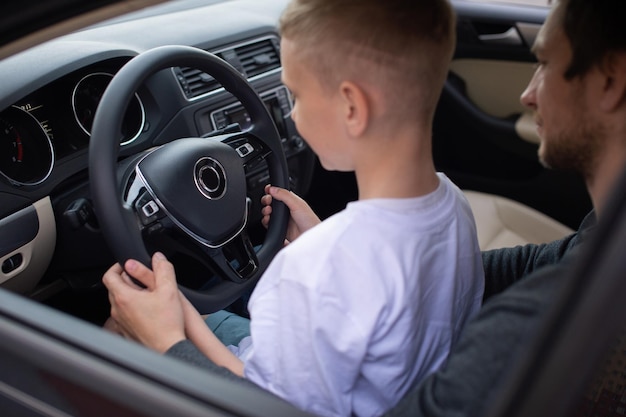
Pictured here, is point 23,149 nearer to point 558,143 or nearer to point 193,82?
point 193,82

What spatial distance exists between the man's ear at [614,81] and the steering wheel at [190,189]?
0.80 metres

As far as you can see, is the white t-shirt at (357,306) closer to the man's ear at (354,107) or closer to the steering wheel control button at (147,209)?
the man's ear at (354,107)

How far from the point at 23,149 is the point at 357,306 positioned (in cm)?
102

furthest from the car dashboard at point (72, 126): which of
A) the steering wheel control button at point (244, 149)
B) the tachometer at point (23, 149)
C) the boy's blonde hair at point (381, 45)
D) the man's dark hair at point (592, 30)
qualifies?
the man's dark hair at point (592, 30)

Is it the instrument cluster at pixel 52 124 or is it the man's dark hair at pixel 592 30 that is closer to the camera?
the man's dark hair at pixel 592 30

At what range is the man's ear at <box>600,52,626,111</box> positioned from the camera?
0.94 m

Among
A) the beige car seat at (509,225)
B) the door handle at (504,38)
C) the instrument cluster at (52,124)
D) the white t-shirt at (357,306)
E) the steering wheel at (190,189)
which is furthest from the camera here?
the door handle at (504,38)

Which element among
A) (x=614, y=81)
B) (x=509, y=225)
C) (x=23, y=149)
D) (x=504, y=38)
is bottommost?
(x=509, y=225)

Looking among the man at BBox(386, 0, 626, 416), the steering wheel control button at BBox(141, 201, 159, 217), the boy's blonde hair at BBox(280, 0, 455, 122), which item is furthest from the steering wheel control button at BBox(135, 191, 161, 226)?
the man at BBox(386, 0, 626, 416)

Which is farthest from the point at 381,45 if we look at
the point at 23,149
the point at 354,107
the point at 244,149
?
the point at 23,149

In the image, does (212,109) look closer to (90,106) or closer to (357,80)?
(90,106)

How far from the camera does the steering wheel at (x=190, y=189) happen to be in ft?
4.18

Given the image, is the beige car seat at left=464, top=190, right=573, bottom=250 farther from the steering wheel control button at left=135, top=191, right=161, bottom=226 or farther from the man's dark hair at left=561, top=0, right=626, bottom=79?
the man's dark hair at left=561, top=0, right=626, bottom=79

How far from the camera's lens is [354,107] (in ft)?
3.41
